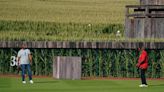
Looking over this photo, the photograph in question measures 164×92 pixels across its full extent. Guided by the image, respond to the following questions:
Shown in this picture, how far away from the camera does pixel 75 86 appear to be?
26.5 m

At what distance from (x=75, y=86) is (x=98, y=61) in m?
6.31

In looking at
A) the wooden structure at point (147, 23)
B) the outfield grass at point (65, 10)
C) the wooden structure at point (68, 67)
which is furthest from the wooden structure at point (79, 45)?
the outfield grass at point (65, 10)

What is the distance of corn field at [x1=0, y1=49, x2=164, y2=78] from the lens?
32.4 metres

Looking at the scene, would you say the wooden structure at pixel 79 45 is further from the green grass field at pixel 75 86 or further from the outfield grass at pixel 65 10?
the outfield grass at pixel 65 10

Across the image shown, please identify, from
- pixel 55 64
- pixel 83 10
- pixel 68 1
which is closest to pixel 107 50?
pixel 55 64

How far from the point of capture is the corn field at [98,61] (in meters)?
32.4

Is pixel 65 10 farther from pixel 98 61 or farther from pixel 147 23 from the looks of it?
pixel 98 61

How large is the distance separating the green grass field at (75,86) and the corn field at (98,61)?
7.64ft

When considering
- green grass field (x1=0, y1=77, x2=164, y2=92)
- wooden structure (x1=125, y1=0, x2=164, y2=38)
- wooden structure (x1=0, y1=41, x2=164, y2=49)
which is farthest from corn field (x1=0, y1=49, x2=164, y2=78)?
wooden structure (x1=125, y1=0, x2=164, y2=38)

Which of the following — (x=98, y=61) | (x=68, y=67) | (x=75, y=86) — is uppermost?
(x=98, y=61)

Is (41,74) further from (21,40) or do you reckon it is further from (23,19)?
(23,19)

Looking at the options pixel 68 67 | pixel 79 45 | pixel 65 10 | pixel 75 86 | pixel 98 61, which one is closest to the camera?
pixel 75 86

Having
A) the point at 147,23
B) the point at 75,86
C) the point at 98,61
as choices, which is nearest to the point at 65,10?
the point at 147,23

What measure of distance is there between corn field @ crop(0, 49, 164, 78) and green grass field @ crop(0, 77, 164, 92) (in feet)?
7.64
